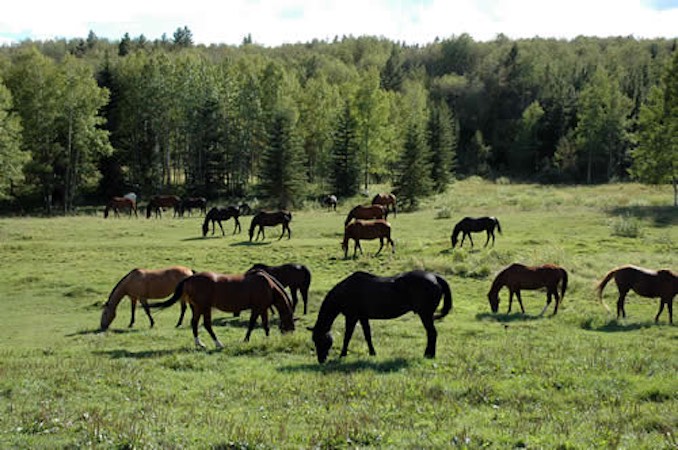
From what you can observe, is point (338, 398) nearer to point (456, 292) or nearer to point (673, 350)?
point (673, 350)

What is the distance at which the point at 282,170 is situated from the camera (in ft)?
189

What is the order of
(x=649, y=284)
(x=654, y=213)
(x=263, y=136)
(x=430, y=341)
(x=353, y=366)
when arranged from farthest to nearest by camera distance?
(x=263, y=136)
(x=654, y=213)
(x=649, y=284)
(x=430, y=341)
(x=353, y=366)

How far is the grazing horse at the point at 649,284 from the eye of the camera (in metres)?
19.2

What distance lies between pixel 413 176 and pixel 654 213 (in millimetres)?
20235

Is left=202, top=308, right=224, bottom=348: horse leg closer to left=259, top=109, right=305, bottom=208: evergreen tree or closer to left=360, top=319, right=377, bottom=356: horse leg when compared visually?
left=360, top=319, right=377, bottom=356: horse leg

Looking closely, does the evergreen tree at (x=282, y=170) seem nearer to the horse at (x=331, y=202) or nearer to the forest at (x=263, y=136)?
the forest at (x=263, y=136)

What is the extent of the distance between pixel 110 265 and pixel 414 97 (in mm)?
78287

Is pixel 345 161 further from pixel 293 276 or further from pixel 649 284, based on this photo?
pixel 649 284

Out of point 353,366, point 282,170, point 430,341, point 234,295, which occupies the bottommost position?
point 353,366

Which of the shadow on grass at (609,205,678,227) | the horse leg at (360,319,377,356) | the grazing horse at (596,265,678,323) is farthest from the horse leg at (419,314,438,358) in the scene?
the shadow on grass at (609,205,678,227)

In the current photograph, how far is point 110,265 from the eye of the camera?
29062 mm

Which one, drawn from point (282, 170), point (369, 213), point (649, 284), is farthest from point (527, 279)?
point (282, 170)

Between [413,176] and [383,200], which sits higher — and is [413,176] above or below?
above

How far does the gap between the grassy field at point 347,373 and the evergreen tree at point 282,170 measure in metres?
28.6
